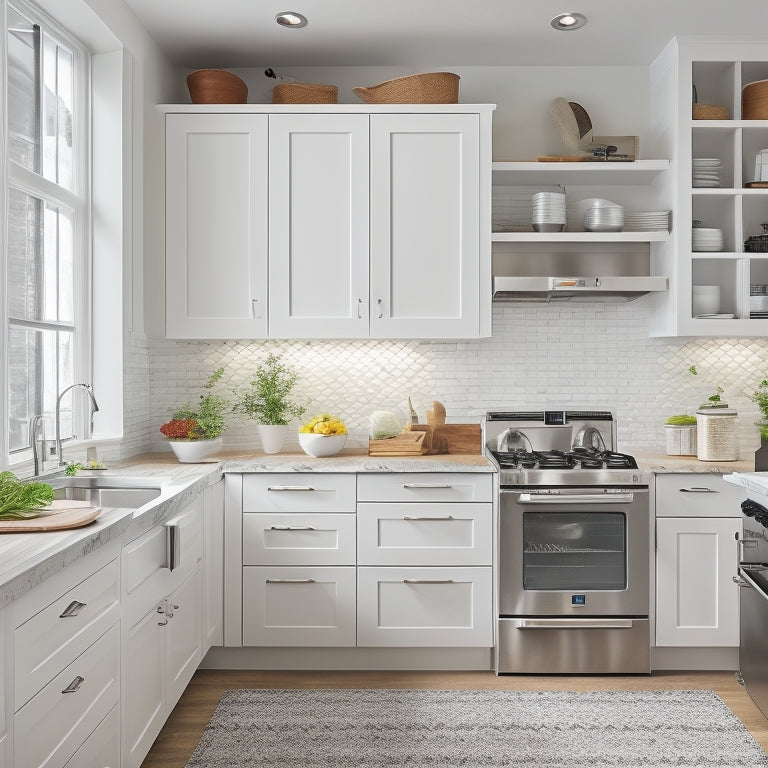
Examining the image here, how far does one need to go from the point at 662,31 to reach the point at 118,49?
2457 mm

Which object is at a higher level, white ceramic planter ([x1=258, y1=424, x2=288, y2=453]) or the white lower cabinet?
white ceramic planter ([x1=258, y1=424, x2=288, y2=453])

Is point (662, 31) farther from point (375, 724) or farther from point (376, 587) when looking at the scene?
point (375, 724)

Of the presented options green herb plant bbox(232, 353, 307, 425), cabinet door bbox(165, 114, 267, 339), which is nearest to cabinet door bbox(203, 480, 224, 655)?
green herb plant bbox(232, 353, 307, 425)

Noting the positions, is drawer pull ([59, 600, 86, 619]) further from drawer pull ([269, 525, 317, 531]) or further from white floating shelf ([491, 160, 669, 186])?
white floating shelf ([491, 160, 669, 186])

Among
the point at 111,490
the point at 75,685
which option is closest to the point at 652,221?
the point at 111,490

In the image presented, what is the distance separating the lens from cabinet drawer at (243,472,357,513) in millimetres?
3115

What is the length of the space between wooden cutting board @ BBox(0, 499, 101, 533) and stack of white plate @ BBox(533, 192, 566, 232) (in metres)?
2.43

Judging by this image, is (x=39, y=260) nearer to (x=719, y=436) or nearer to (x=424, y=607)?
(x=424, y=607)

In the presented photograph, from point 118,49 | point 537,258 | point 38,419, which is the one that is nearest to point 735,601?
point 537,258

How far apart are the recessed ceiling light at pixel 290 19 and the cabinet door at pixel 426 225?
0.53 m

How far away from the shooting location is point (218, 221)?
339cm

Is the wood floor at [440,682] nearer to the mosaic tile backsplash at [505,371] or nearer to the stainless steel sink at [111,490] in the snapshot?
the stainless steel sink at [111,490]

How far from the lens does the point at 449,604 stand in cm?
310

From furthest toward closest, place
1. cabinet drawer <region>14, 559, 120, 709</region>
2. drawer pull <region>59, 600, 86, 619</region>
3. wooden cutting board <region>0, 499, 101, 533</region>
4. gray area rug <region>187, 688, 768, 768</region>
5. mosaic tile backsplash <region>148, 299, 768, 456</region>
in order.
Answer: mosaic tile backsplash <region>148, 299, 768, 456</region> < gray area rug <region>187, 688, 768, 768</region> < wooden cutting board <region>0, 499, 101, 533</region> < drawer pull <region>59, 600, 86, 619</region> < cabinet drawer <region>14, 559, 120, 709</region>
